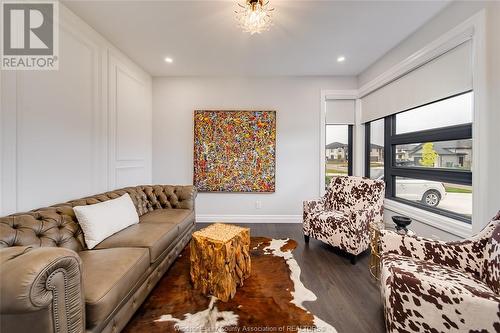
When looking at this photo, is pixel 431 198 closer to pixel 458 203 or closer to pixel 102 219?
pixel 458 203

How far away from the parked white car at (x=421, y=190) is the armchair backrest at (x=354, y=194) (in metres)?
0.48

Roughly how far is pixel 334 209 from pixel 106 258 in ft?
8.48

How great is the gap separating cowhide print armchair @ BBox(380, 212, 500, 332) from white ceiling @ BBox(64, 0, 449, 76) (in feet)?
6.72

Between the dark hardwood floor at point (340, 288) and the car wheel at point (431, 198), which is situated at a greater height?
the car wheel at point (431, 198)

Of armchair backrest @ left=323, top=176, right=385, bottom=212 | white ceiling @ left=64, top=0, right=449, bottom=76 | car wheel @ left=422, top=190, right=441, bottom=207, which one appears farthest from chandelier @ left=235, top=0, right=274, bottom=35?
car wheel @ left=422, top=190, right=441, bottom=207

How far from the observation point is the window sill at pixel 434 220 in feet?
5.83

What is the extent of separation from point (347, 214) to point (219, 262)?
171 centimetres

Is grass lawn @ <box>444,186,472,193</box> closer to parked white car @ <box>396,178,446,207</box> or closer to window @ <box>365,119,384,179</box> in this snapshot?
parked white car @ <box>396,178,446,207</box>

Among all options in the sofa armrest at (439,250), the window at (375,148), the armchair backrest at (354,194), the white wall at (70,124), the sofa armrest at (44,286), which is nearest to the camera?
Result: the sofa armrest at (44,286)

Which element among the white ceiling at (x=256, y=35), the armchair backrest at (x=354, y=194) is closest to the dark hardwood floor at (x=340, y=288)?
the armchair backrest at (x=354, y=194)

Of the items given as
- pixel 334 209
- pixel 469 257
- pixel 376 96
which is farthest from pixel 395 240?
pixel 376 96

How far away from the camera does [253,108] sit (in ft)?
11.3

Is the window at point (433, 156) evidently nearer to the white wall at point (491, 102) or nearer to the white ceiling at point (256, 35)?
the white wall at point (491, 102)

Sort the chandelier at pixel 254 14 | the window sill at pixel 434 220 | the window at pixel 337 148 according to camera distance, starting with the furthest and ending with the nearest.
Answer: the window at pixel 337 148 → the window sill at pixel 434 220 → the chandelier at pixel 254 14
